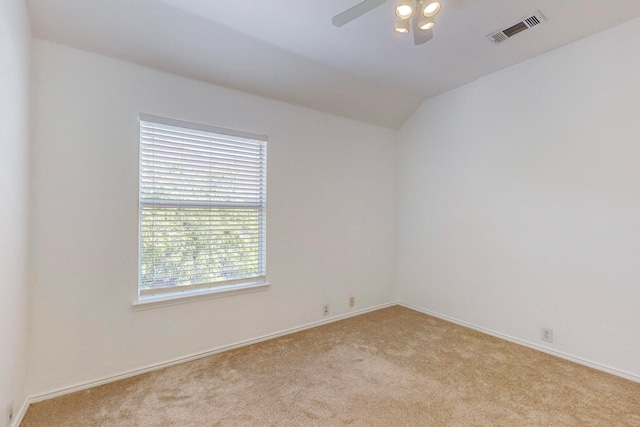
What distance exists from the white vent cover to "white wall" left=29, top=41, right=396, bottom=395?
1.86 metres

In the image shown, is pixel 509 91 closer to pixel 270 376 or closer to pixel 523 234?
pixel 523 234

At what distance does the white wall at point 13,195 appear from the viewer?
Answer: 1568 mm

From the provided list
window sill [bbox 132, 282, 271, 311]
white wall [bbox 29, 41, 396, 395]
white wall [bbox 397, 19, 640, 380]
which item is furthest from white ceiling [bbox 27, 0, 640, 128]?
window sill [bbox 132, 282, 271, 311]

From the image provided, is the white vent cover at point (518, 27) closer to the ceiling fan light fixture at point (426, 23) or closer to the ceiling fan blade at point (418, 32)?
the ceiling fan blade at point (418, 32)

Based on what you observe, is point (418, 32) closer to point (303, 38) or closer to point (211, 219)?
point (303, 38)

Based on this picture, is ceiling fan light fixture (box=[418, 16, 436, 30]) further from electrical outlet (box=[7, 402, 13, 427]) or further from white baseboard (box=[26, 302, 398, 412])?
electrical outlet (box=[7, 402, 13, 427])

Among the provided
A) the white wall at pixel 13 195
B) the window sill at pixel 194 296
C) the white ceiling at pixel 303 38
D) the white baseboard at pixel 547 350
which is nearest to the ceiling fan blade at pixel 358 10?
the white ceiling at pixel 303 38

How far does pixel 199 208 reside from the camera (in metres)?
2.76

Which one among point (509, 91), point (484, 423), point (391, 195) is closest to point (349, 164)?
point (391, 195)

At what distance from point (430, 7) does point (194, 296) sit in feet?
8.92

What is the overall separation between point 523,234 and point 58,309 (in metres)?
3.97

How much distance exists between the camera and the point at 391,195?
14.0ft

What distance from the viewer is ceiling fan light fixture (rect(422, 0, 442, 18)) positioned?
5.52ft

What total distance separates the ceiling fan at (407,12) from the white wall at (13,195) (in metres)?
1.74
